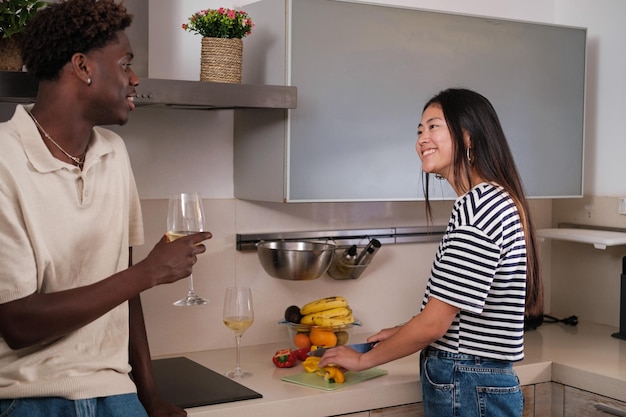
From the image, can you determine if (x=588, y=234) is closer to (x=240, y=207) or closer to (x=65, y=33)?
(x=240, y=207)

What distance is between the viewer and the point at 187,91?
230 cm

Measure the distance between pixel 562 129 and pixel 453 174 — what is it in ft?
3.58

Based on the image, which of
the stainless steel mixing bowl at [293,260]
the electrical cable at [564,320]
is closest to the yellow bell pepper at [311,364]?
the stainless steel mixing bowl at [293,260]

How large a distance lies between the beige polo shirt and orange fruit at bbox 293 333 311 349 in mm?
892

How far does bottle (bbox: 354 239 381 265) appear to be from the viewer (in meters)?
2.94

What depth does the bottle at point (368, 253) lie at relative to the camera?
294 centimetres

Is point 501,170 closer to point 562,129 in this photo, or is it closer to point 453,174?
point 453,174

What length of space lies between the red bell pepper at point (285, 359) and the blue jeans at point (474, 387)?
54 cm

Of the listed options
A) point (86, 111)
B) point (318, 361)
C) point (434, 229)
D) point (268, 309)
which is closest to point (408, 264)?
point (434, 229)

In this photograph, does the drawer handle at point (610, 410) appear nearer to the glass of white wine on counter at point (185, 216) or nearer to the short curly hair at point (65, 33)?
the glass of white wine on counter at point (185, 216)

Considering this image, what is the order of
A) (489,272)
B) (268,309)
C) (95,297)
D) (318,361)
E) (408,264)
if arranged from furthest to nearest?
(408,264) → (268,309) → (318,361) → (489,272) → (95,297)

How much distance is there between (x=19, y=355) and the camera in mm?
1708

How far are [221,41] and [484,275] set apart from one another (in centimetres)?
102

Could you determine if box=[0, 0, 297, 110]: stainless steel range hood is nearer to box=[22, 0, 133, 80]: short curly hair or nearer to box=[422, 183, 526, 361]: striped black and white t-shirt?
box=[22, 0, 133, 80]: short curly hair
